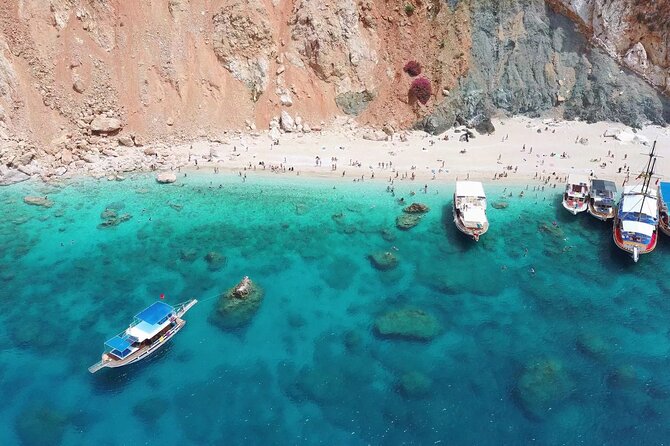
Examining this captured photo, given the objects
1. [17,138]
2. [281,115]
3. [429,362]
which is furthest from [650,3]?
[17,138]

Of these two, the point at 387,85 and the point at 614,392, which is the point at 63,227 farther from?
the point at 614,392

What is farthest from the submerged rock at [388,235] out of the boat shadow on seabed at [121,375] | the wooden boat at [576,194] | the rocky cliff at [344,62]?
the rocky cliff at [344,62]

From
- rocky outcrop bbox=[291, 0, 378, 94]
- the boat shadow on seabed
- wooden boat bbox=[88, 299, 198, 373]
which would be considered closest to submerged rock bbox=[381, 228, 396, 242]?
wooden boat bbox=[88, 299, 198, 373]

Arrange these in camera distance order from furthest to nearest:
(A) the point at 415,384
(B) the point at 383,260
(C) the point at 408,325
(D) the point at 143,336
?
(B) the point at 383,260
(C) the point at 408,325
(D) the point at 143,336
(A) the point at 415,384

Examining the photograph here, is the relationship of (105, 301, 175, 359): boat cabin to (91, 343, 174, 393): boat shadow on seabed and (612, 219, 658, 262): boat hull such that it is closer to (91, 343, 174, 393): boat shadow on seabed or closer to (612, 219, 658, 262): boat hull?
(91, 343, 174, 393): boat shadow on seabed

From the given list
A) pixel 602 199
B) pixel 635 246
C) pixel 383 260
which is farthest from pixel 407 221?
pixel 635 246

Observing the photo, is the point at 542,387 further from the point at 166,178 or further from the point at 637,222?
the point at 166,178
